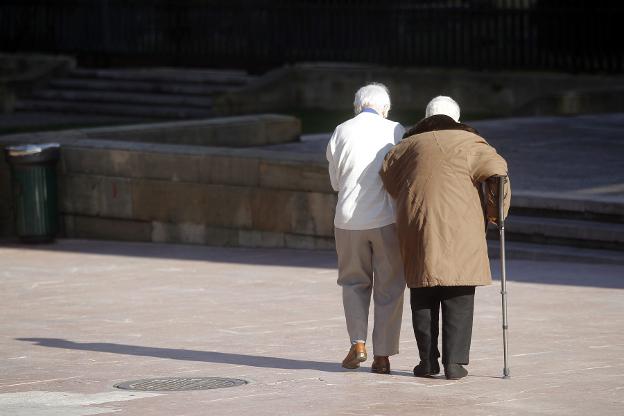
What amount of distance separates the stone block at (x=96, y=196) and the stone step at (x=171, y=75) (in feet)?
36.1

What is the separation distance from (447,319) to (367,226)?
69cm

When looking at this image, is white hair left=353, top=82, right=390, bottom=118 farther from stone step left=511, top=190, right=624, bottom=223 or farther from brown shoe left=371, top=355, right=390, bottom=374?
stone step left=511, top=190, right=624, bottom=223

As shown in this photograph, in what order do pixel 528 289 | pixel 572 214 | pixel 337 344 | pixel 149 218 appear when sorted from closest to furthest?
1. pixel 337 344
2. pixel 528 289
3. pixel 572 214
4. pixel 149 218

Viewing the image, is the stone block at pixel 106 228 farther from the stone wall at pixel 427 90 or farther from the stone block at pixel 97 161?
the stone wall at pixel 427 90

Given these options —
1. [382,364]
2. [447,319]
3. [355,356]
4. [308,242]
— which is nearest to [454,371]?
[447,319]

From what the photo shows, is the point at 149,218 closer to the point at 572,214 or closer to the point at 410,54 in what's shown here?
the point at 572,214

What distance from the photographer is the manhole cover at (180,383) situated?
8492 millimetres

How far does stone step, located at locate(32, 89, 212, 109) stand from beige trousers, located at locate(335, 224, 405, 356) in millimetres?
17909

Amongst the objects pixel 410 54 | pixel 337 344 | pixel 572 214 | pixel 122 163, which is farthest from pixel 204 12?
pixel 337 344

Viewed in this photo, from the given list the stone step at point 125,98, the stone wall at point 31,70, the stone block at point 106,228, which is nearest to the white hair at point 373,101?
the stone block at point 106,228

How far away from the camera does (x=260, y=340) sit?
1002 centimetres

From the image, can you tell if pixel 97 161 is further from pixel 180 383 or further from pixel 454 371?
pixel 454 371

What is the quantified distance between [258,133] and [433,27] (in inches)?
275

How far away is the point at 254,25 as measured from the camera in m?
28.2
